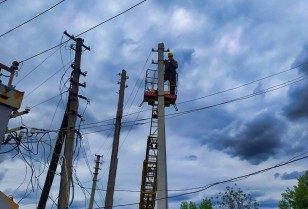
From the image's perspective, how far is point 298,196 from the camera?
107 feet

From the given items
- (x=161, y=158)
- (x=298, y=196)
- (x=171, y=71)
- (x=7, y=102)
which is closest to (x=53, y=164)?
(x=161, y=158)

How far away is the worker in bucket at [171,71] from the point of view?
15899 mm

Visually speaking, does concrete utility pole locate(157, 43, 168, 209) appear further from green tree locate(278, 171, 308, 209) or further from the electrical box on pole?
green tree locate(278, 171, 308, 209)

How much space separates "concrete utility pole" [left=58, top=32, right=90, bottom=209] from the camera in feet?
36.3

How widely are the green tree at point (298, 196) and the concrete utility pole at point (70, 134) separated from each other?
27.1 metres

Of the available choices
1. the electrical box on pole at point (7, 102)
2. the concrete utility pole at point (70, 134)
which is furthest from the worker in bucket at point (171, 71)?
the electrical box on pole at point (7, 102)

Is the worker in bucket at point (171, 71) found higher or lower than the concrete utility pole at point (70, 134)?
higher

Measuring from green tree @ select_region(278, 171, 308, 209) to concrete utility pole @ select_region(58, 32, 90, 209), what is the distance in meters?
27.1

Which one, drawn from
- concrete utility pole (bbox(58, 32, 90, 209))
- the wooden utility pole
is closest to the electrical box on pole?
concrete utility pole (bbox(58, 32, 90, 209))

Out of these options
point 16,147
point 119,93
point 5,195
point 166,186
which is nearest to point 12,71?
point 16,147

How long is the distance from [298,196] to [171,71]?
23766 millimetres

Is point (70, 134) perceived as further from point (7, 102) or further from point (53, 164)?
point (7, 102)

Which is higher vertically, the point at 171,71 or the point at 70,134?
the point at 171,71

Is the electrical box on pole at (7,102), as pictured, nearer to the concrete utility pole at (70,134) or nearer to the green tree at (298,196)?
the concrete utility pole at (70,134)
